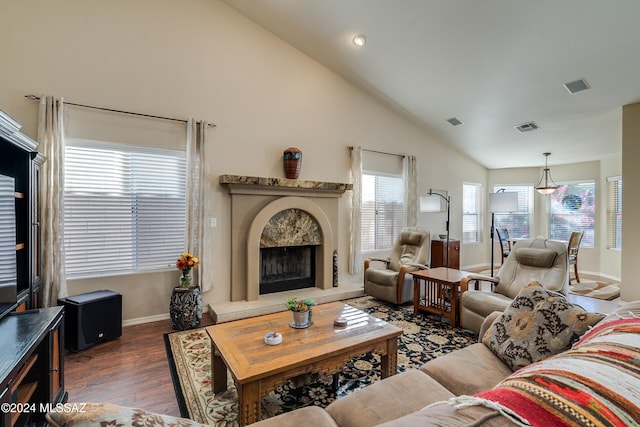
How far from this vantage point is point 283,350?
199 centimetres

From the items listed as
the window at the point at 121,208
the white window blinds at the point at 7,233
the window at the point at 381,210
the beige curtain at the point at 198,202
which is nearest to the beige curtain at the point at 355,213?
the window at the point at 381,210

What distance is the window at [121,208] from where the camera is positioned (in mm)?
3295

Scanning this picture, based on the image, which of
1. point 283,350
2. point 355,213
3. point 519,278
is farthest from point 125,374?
point 519,278

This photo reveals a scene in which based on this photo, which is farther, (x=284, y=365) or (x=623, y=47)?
(x=623, y=47)

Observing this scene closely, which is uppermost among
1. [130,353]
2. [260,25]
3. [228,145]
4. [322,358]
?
[260,25]

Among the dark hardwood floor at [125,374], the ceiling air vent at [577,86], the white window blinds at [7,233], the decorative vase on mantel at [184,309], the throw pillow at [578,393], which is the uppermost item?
the ceiling air vent at [577,86]

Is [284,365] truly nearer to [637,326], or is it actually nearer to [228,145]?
[637,326]

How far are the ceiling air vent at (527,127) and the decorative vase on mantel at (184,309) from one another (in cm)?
572

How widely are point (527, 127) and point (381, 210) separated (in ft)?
9.36

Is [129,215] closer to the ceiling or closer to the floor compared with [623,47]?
closer to the floor

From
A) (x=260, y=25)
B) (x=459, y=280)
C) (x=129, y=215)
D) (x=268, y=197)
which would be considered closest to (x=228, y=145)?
(x=268, y=197)

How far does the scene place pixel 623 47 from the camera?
325 centimetres

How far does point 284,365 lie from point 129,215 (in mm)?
2861

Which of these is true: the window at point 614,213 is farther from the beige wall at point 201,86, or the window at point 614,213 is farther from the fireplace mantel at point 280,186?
the fireplace mantel at point 280,186
